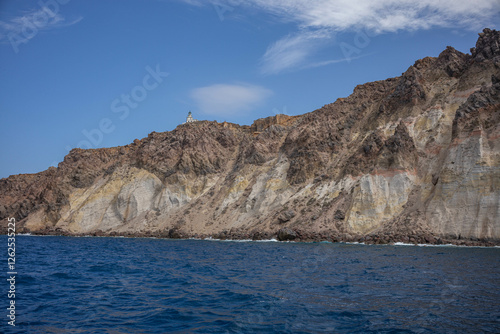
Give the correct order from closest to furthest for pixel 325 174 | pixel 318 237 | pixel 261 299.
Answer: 1. pixel 261 299
2. pixel 318 237
3. pixel 325 174

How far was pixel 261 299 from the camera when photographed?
15.1 m

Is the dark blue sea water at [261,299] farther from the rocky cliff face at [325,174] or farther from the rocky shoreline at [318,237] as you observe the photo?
the rocky cliff face at [325,174]

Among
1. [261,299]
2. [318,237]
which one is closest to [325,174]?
[318,237]

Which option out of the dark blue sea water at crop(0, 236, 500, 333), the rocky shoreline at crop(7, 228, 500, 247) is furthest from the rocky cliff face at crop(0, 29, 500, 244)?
the dark blue sea water at crop(0, 236, 500, 333)

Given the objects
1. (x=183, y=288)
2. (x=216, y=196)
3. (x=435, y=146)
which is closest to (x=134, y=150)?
(x=216, y=196)

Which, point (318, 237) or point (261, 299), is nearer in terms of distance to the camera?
point (261, 299)

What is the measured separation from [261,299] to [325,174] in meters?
51.8

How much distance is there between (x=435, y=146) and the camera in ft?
186

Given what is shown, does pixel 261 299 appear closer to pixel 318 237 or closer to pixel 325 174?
pixel 318 237

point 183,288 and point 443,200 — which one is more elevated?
point 443,200

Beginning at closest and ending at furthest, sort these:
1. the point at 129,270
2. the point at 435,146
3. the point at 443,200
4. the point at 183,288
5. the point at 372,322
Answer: the point at 372,322
the point at 183,288
the point at 129,270
the point at 443,200
the point at 435,146

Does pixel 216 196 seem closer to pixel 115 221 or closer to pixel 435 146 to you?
pixel 115 221

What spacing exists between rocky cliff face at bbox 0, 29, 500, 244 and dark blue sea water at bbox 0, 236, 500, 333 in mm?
25530

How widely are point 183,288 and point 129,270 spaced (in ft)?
24.2
